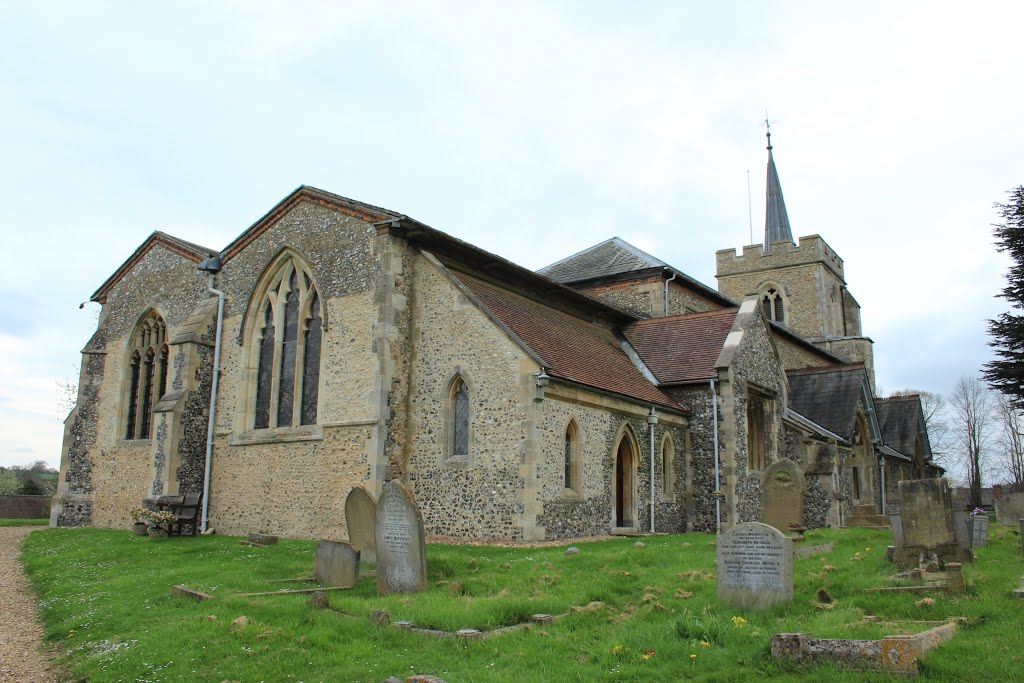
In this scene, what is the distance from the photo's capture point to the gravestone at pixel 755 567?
346 inches

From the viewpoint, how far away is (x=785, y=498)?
49.8 ft

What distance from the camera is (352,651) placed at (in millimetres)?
7984

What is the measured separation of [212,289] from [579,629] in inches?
671

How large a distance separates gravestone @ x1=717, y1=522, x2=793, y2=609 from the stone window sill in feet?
38.1

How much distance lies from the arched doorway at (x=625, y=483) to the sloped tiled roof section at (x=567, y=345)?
130cm

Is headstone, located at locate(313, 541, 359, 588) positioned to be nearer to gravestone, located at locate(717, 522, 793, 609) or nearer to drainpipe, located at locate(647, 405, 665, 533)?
gravestone, located at locate(717, 522, 793, 609)

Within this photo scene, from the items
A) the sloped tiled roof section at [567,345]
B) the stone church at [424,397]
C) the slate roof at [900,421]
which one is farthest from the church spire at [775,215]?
the sloped tiled roof section at [567,345]

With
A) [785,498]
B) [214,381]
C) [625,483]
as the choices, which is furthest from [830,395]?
[214,381]

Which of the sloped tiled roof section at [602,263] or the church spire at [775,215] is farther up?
the church spire at [775,215]

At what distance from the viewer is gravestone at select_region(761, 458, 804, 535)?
1507 centimetres

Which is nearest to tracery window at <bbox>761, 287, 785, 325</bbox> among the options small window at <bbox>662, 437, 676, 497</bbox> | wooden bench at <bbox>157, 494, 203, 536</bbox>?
small window at <bbox>662, 437, 676, 497</bbox>

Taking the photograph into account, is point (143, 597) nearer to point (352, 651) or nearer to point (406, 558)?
point (406, 558)

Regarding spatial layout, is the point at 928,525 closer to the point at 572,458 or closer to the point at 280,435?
the point at 572,458

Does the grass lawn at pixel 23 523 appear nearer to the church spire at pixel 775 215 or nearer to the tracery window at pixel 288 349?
the tracery window at pixel 288 349
